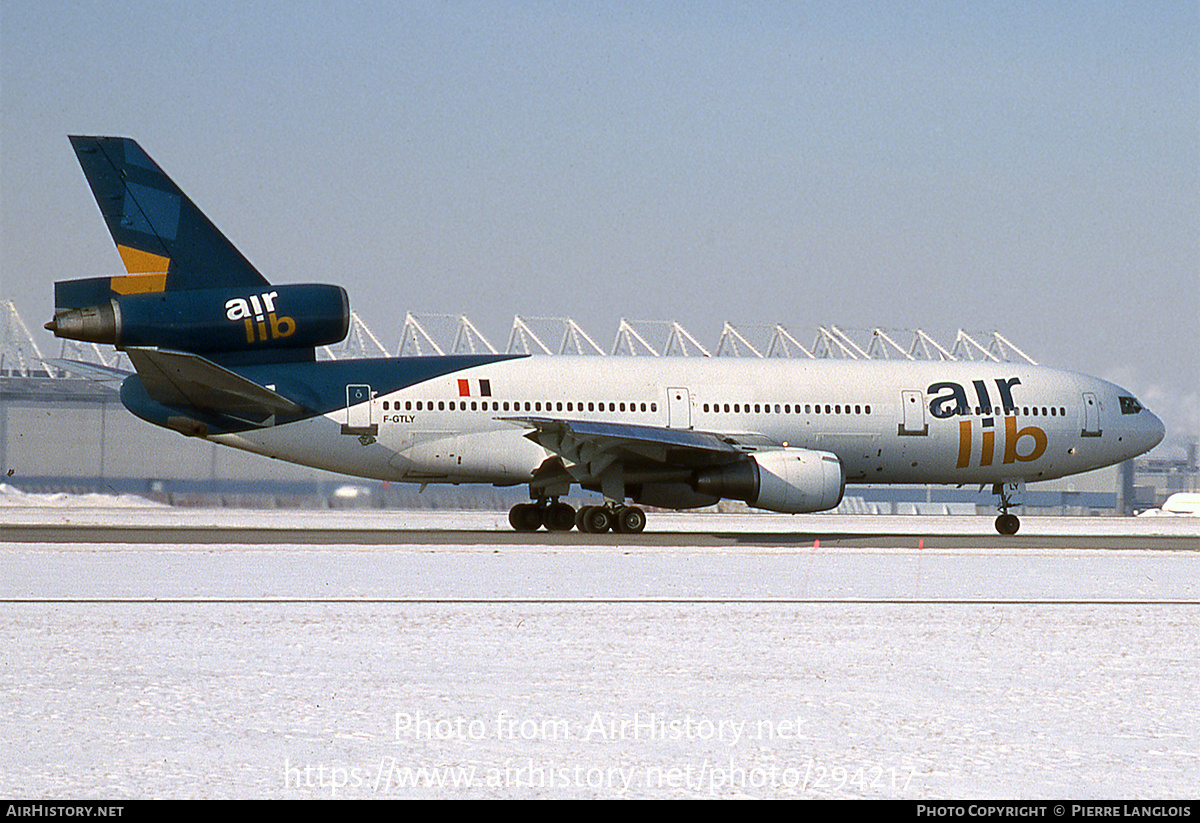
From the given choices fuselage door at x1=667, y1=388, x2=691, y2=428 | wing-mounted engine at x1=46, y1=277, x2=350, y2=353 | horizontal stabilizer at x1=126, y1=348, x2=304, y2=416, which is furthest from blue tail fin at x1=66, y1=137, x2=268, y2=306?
fuselage door at x1=667, y1=388, x2=691, y2=428

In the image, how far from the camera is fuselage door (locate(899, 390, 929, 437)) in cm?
2728

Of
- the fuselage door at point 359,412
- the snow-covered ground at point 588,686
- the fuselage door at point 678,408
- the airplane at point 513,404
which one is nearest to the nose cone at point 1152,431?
the airplane at point 513,404

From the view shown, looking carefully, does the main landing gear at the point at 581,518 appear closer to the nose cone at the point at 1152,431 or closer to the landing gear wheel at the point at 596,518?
the landing gear wheel at the point at 596,518

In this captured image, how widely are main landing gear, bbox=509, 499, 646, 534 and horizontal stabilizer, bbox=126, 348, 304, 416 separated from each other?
17.2 feet

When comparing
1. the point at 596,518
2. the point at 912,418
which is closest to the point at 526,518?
the point at 596,518

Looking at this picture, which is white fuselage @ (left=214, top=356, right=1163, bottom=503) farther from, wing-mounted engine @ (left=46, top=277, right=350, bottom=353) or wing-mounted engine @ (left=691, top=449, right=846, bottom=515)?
wing-mounted engine @ (left=691, top=449, right=846, bottom=515)

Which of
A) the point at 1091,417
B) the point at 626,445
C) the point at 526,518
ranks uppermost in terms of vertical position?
the point at 1091,417

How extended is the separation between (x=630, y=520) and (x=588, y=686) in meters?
17.1

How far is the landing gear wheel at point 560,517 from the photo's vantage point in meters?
26.1

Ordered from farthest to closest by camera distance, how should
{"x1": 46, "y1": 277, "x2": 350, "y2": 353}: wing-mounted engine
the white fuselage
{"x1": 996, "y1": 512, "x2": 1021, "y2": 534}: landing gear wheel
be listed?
{"x1": 996, "y1": 512, "x2": 1021, "y2": 534}: landing gear wheel
the white fuselage
{"x1": 46, "y1": 277, "x2": 350, "y2": 353}: wing-mounted engine

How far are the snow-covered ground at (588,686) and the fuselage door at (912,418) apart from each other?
1274 cm

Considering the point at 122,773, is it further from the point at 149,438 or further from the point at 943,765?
the point at 149,438

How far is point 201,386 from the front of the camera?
23.3 m

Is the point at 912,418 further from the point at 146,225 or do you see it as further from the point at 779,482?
the point at 146,225
